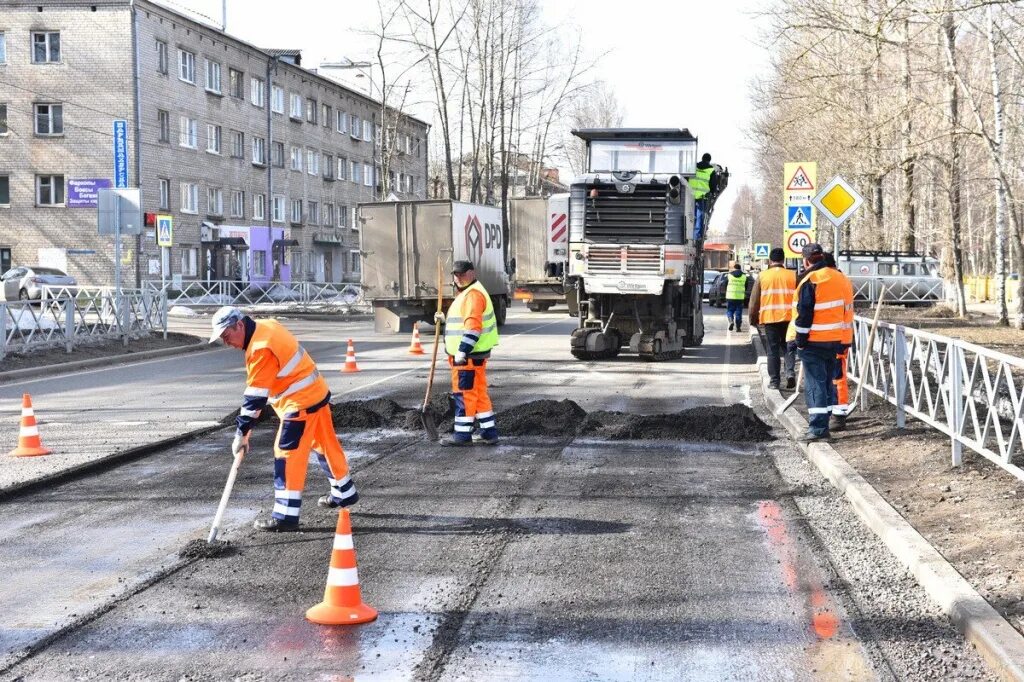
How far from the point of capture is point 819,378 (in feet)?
33.9

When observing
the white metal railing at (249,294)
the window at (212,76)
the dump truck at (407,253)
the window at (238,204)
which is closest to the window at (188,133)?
the window at (212,76)

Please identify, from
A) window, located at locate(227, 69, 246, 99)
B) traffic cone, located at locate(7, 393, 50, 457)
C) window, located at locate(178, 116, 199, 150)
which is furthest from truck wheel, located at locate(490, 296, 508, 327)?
window, located at locate(227, 69, 246, 99)

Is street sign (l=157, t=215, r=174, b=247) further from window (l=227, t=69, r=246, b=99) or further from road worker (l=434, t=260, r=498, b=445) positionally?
window (l=227, t=69, r=246, b=99)

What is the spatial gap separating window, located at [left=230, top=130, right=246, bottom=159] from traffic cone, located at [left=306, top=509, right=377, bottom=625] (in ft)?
150

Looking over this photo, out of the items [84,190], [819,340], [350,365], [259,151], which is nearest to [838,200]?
[819,340]

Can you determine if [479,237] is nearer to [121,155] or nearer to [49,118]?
[121,155]

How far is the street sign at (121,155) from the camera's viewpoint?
130 ft

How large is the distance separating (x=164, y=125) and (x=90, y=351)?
23.6 m

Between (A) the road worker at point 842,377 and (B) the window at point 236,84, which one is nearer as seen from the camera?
(A) the road worker at point 842,377

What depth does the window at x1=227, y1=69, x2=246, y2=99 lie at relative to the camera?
161ft

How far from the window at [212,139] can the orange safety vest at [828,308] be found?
39.6m

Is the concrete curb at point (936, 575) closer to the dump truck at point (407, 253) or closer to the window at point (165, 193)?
the dump truck at point (407, 253)

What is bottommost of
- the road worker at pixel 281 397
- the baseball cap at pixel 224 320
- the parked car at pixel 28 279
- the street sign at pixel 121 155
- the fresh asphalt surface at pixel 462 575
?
the fresh asphalt surface at pixel 462 575

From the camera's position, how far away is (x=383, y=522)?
7.36 m
